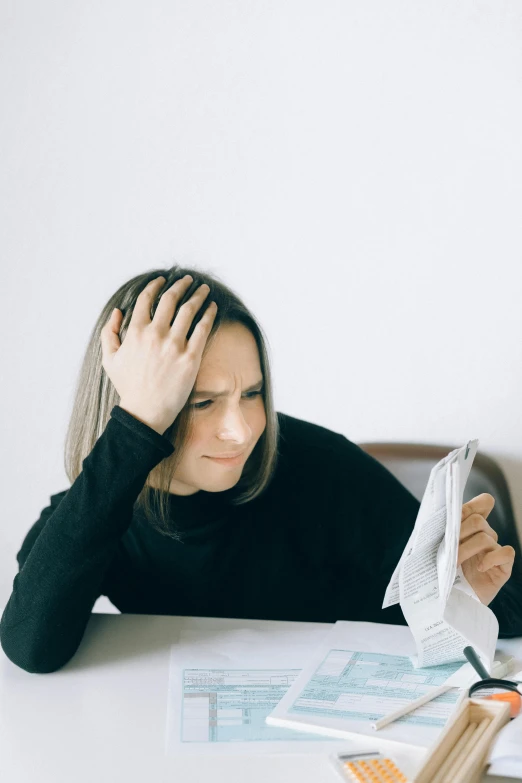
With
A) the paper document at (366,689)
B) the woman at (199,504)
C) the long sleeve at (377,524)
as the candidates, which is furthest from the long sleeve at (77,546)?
the long sleeve at (377,524)

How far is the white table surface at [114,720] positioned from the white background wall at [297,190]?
0.81 meters

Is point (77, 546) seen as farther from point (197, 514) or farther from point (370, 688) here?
point (370, 688)

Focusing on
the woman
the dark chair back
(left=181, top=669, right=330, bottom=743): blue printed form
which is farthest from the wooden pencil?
the dark chair back

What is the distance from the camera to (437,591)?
3.60 feet

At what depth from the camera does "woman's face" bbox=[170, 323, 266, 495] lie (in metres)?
1.26

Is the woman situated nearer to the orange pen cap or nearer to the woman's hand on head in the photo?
the woman's hand on head

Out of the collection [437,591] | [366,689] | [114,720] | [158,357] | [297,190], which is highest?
[297,190]

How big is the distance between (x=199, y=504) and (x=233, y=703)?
0.41 m

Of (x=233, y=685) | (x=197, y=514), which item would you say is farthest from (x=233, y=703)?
(x=197, y=514)

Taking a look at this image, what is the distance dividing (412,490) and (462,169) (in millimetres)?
687

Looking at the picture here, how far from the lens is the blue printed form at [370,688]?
990 mm

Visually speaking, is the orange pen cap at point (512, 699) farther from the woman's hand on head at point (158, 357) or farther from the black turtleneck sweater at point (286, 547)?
the woman's hand on head at point (158, 357)

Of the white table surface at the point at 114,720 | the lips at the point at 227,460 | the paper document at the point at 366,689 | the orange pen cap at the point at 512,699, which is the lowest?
the white table surface at the point at 114,720

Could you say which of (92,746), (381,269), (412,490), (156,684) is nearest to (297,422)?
(412,490)
